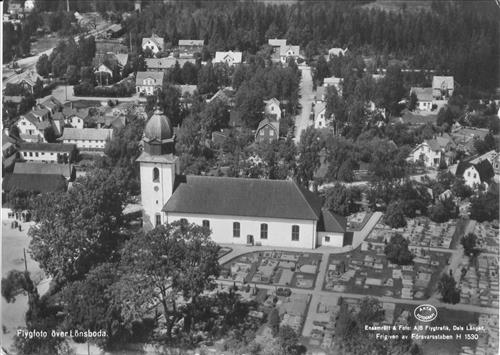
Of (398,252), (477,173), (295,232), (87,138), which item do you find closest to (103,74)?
(87,138)

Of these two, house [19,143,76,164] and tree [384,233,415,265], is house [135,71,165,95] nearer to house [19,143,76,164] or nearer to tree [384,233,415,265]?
house [19,143,76,164]

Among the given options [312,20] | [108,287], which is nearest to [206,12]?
[312,20]

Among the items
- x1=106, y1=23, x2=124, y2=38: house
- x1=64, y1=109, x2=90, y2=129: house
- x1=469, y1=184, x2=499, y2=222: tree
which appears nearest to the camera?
x1=469, y1=184, x2=499, y2=222: tree

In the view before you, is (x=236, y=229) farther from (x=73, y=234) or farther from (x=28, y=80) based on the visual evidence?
(x=28, y=80)

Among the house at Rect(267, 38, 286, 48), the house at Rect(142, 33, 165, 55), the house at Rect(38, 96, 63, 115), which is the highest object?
the house at Rect(142, 33, 165, 55)

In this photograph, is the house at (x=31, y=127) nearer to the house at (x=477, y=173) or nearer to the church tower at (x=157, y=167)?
the church tower at (x=157, y=167)

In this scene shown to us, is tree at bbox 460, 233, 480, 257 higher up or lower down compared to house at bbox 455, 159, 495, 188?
lower down

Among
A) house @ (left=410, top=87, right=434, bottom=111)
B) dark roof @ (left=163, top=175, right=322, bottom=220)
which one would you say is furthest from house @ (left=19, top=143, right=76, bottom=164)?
house @ (left=410, top=87, right=434, bottom=111)
